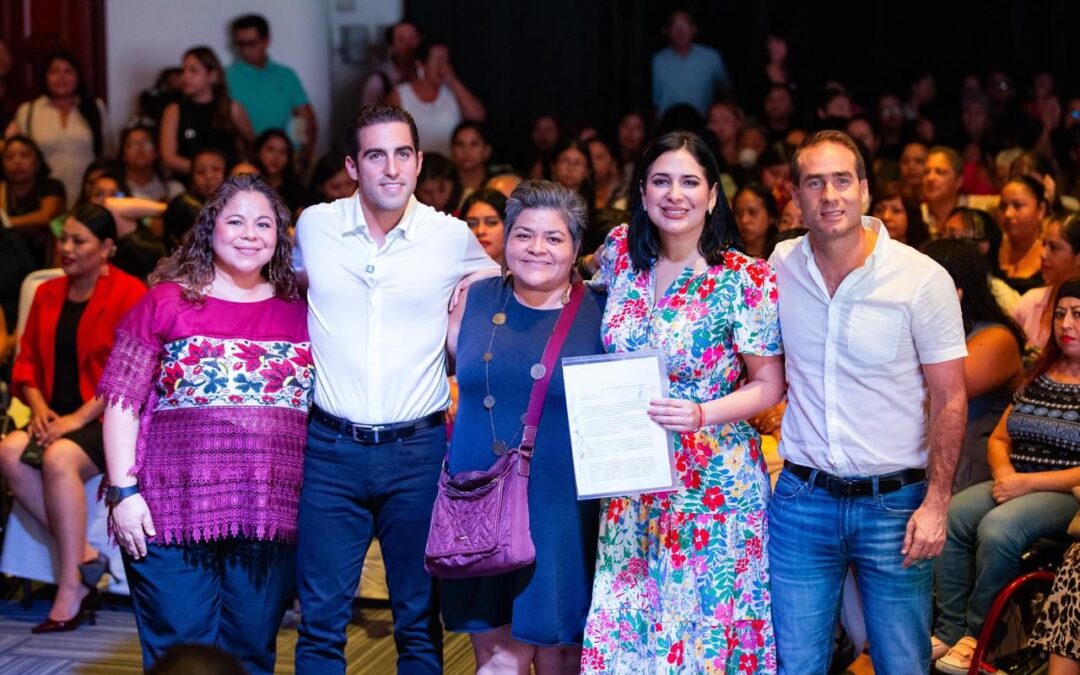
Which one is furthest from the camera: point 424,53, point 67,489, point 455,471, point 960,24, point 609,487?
point 960,24

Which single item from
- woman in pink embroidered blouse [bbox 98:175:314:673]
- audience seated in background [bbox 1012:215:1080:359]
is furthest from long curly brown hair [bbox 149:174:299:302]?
audience seated in background [bbox 1012:215:1080:359]

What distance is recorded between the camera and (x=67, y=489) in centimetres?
542

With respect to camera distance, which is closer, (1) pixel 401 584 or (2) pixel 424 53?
(1) pixel 401 584

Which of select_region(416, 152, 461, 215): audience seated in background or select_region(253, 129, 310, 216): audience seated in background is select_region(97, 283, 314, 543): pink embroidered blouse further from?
select_region(253, 129, 310, 216): audience seated in background

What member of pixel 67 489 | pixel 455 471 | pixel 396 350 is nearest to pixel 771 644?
pixel 455 471

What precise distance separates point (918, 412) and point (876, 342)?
0.22 m

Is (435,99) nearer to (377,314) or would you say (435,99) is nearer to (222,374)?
(377,314)

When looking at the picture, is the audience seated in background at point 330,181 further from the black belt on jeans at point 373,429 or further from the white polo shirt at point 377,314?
the black belt on jeans at point 373,429

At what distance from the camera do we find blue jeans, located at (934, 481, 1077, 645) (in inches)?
171

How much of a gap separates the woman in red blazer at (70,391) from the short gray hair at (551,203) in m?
2.50

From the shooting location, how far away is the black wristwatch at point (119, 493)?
3.58 metres

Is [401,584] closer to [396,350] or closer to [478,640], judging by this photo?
[478,640]

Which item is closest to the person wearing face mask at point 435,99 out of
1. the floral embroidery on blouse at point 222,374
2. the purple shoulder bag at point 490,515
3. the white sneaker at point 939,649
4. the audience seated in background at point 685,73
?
the audience seated in background at point 685,73

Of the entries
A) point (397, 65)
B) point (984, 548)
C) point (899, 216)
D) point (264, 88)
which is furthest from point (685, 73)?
point (984, 548)
